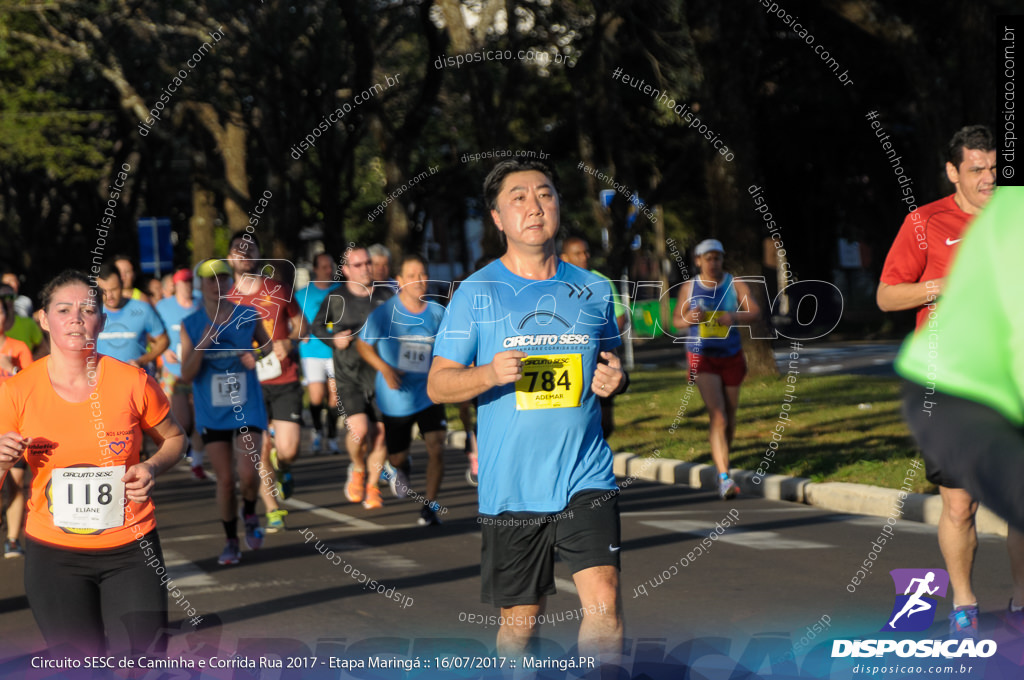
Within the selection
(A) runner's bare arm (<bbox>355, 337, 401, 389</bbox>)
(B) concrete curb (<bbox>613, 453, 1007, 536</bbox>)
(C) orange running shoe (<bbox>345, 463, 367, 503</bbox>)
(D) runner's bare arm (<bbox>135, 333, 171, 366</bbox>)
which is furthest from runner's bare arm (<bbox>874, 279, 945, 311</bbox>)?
(D) runner's bare arm (<bbox>135, 333, 171, 366</bbox>)

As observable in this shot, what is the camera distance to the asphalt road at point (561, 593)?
5492 mm

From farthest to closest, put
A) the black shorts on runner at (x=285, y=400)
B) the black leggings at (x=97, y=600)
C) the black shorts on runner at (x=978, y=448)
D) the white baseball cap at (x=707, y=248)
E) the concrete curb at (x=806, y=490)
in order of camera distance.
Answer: the white baseball cap at (x=707, y=248) → the black shorts on runner at (x=285, y=400) → the concrete curb at (x=806, y=490) → the black leggings at (x=97, y=600) → the black shorts on runner at (x=978, y=448)

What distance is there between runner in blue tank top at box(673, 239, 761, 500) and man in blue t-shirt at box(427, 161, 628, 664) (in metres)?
5.66

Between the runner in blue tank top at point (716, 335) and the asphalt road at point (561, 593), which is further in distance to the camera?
the runner in blue tank top at point (716, 335)

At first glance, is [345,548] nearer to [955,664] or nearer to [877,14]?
[955,664]

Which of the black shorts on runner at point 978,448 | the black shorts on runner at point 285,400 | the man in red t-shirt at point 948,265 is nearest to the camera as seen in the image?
the black shorts on runner at point 978,448

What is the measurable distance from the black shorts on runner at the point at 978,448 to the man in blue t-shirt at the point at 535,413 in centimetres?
235

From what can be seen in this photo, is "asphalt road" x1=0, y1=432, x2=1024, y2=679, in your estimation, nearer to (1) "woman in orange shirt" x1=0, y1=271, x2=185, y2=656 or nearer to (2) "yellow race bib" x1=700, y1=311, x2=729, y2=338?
(1) "woman in orange shirt" x1=0, y1=271, x2=185, y2=656

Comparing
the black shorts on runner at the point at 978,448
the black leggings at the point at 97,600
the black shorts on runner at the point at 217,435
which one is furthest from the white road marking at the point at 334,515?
the black shorts on runner at the point at 978,448

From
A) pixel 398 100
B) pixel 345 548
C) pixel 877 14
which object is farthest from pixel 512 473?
pixel 398 100

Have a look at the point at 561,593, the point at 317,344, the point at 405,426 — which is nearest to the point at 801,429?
the point at 317,344

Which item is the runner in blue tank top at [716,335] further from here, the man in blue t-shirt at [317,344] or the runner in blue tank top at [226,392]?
the man in blue t-shirt at [317,344]

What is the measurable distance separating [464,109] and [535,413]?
74.8ft

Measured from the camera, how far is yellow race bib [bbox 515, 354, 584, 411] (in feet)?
14.0
